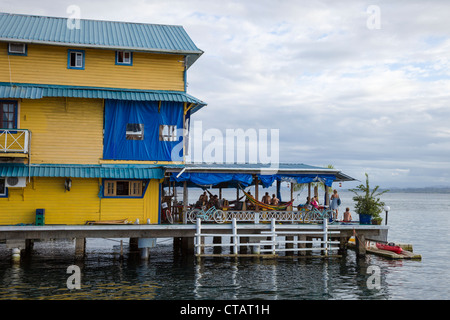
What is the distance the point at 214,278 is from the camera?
23953mm

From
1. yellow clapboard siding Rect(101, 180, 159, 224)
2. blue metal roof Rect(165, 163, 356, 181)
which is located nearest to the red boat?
blue metal roof Rect(165, 163, 356, 181)

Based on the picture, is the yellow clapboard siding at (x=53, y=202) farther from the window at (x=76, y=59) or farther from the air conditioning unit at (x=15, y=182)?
the window at (x=76, y=59)

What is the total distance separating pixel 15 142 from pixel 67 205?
419 cm

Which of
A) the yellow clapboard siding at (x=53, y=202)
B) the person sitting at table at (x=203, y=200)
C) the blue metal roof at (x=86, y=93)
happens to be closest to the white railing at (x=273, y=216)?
the person sitting at table at (x=203, y=200)

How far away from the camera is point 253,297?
811 inches

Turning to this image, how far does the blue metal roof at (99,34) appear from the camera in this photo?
27.5 m

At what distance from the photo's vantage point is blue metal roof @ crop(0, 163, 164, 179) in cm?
2598

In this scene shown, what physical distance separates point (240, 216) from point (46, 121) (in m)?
11.6

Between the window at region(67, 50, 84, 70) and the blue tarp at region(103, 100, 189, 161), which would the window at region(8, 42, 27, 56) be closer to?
the window at region(67, 50, 84, 70)

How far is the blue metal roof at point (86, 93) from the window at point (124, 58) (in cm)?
165

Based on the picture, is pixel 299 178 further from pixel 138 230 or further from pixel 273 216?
pixel 138 230

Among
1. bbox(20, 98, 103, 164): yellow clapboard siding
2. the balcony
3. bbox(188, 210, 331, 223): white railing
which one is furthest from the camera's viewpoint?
bbox(188, 210, 331, 223): white railing

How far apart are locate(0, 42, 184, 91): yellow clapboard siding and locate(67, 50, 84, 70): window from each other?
223 millimetres

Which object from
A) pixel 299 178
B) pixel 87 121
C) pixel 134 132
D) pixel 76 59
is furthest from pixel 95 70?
pixel 299 178
